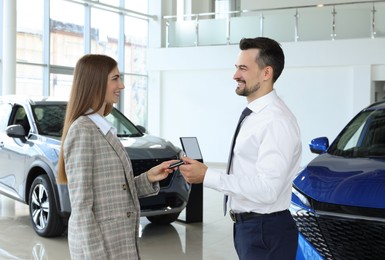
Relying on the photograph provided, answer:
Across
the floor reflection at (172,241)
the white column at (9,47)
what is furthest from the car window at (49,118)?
the white column at (9,47)

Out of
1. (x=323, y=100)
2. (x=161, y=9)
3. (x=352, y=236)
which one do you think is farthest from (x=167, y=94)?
(x=352, y=236)

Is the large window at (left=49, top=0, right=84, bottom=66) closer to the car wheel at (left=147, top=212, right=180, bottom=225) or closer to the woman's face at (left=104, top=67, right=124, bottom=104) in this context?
the car wheel at (left=147, top=212, right=180, bottom=225)

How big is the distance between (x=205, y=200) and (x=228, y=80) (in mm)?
6337

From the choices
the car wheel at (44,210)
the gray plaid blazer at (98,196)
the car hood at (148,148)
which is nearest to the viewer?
the gray plaid blazer at (98,196)

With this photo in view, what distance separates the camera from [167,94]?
601 inches

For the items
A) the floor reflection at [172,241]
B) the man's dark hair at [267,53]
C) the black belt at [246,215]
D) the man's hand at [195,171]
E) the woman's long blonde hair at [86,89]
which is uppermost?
the man's dark hair at [267,53]

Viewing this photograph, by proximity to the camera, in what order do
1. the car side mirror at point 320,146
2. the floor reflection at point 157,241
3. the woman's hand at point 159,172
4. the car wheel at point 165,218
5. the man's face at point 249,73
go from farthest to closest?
the car wheel at point 165,218
the floor reflection at point 157,241
the car side mirror at point 320,146
the woman's hand at point 159,172
the man's face at point 249,73

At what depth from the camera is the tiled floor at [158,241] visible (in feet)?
16.9

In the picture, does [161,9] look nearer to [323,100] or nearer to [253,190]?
[323,100]

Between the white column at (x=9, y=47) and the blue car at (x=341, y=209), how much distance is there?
8883 mm

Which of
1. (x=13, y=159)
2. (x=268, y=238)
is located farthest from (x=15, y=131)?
(x=268, y=238)

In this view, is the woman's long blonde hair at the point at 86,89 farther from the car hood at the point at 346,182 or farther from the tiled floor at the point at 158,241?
the tiled floor at the point at 158,241

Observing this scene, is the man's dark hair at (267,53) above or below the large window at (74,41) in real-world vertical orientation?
below

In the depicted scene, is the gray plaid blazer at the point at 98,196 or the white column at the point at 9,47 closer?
the gray plaid blazer at the point at 98,196
